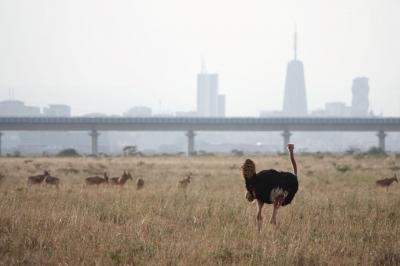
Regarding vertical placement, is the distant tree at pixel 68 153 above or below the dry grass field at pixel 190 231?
below

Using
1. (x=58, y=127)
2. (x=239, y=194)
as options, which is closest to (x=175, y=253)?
(x=239, y=194)

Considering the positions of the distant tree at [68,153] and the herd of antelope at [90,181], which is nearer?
the herd of antelope at [90,181]

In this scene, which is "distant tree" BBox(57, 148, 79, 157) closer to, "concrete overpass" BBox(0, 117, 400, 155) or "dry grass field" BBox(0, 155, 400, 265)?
"concrete overpass" BBox(0, 117, 400, 155)

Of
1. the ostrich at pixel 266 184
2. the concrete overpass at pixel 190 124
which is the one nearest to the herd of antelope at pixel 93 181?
the ostrich at pixel 266 184

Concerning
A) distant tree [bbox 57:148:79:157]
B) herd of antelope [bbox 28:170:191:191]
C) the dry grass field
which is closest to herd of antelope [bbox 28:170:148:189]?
herd of antelope [bbox 28:170:191:191]

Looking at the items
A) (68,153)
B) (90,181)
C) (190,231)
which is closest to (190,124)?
(68,153)

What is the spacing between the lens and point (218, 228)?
12.4 meters

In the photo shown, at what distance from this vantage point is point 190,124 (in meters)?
136

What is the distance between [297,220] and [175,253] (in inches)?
177

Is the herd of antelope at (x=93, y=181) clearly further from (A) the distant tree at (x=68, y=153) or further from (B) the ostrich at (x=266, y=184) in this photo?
(A) the distant tree at (x=68, y=153)

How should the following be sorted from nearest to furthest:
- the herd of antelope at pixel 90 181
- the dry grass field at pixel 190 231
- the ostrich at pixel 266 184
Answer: the dry grass field at pixel 190 231, the ostrich at pixel 266 184, the herd of antelope at pixel 90 181

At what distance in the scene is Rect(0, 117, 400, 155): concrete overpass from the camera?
126562 millimetres

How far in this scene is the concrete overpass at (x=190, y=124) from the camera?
12656 cm

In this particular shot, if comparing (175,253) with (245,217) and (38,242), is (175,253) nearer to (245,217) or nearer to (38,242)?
(38,242)
